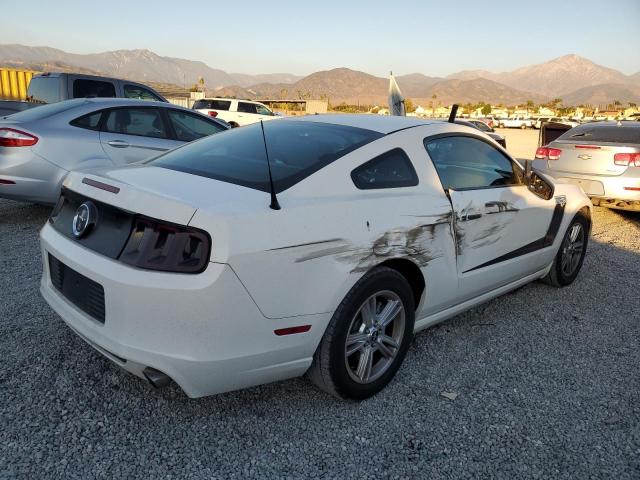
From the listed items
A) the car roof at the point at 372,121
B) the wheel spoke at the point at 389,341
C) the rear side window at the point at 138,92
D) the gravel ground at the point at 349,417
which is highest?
the car roof at the point at 372,121

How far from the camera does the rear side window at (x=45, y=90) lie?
923cm

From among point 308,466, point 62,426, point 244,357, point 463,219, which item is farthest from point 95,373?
point 463,219

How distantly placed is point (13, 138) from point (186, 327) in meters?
4.55

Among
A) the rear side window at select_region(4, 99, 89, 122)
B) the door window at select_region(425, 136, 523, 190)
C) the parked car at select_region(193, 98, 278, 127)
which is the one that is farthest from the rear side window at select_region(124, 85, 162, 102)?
the parked car at select_region(193, 98, 278, 127)

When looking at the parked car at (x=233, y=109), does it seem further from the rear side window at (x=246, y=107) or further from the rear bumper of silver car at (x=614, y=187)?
the rear bumper of silver car at (x=614, y=187)

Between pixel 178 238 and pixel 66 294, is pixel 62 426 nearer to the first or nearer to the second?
pixel 66 294

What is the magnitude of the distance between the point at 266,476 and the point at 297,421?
43cm

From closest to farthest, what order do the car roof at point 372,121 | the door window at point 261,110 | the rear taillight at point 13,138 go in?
1. the car roof at point 372,121
2. the rear taillight at point 13,138
3. the door window at point 261,110

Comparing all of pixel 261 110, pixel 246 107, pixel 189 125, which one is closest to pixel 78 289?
pixel 189 125

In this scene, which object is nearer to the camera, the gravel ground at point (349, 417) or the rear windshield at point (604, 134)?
the gravel ground at point (349, 417)

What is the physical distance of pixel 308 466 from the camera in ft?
7.63

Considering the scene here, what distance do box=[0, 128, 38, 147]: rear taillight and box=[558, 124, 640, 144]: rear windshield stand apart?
720 cm

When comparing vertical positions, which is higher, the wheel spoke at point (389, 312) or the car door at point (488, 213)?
the car door at point (488, 213)

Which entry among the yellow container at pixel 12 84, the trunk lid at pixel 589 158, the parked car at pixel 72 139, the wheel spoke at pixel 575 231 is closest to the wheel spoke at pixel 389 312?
the wheel spoke at pixel 575 231
